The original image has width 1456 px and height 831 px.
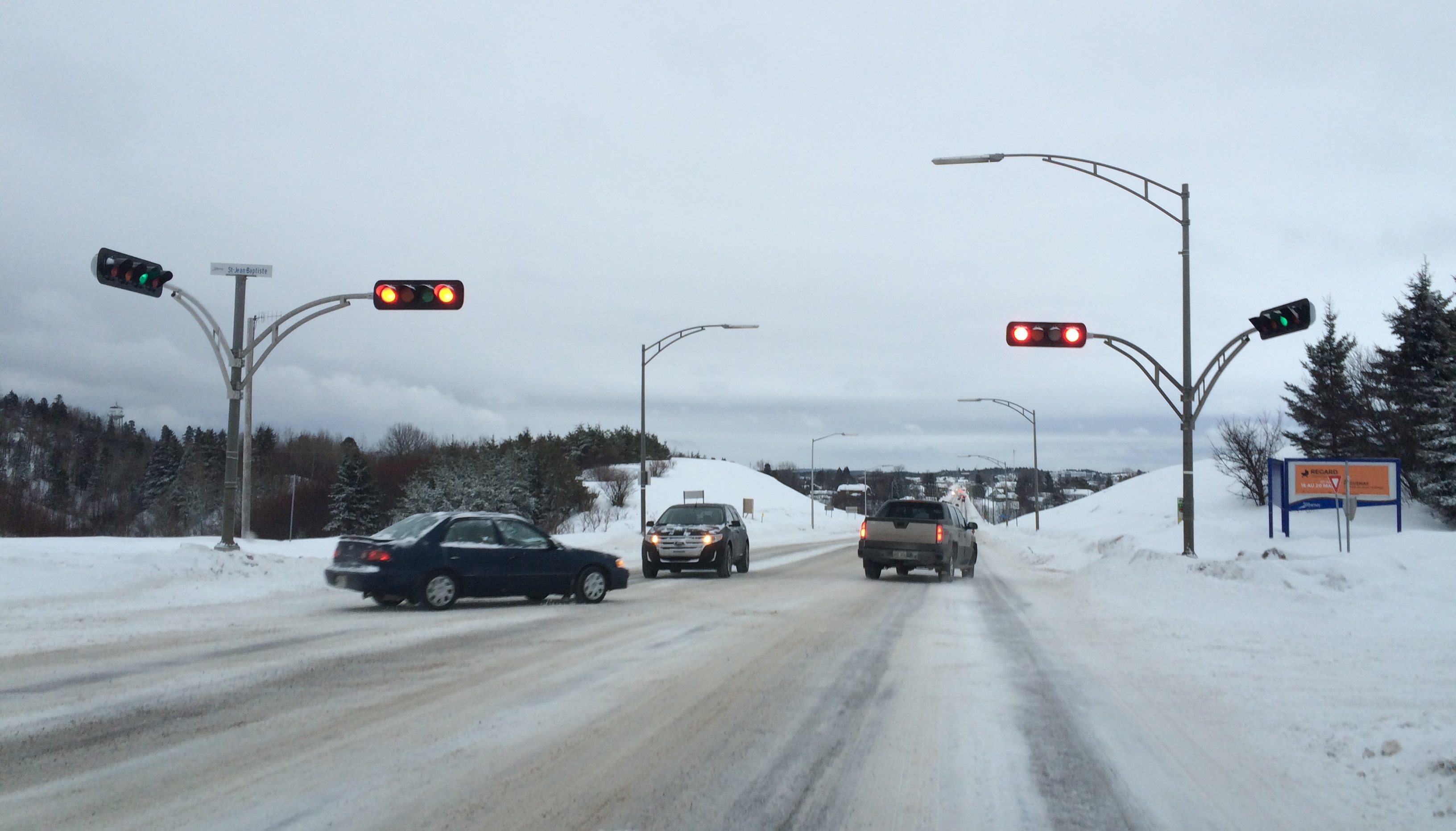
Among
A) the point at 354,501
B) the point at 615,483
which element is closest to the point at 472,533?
the point at 354,501

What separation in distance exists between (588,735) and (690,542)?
16.0 meters

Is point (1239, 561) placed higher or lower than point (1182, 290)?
lower

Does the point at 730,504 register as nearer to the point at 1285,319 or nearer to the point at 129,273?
the point at 1285,319

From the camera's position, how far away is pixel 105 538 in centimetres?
2114

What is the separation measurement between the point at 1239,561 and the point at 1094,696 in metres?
12.0

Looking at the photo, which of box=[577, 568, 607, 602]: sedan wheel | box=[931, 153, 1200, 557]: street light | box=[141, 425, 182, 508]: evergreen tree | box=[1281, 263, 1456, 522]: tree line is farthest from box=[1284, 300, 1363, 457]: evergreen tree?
box=[141, 425, 182, 508]: evergreen tree

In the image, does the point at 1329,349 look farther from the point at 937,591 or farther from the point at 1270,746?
the point at 1270,746

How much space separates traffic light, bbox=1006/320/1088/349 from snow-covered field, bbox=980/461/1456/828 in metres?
4.99

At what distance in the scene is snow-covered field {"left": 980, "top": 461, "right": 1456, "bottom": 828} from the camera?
5.98 meters

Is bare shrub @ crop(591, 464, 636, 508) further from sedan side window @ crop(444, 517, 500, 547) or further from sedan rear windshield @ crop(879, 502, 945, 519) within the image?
sedan side window @ crop(444, 517, 500, 547)

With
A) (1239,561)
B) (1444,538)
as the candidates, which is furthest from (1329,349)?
(1239,561)

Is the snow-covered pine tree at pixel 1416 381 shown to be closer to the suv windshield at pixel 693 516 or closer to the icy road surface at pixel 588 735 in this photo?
the suv windshield at pixel 693 516

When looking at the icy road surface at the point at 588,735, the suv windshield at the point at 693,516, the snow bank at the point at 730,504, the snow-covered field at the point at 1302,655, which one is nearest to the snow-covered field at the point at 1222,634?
the snow-covered field at the point at 1302,655

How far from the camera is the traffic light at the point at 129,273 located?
56.5ft
